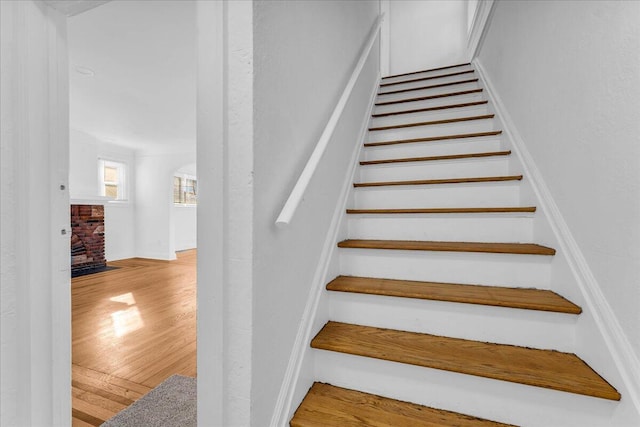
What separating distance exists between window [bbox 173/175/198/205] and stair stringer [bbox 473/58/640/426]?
7.14 meters

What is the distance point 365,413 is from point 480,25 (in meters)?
3.55

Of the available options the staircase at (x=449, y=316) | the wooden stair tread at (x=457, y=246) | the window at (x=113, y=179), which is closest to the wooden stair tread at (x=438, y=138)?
the staircase at (x=449, y=316)

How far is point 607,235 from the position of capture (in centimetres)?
99

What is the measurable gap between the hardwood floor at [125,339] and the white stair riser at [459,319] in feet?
4.53

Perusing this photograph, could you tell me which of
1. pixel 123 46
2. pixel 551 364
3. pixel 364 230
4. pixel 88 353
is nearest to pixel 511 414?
pixel 551 364

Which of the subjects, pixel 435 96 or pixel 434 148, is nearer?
pixel 434 148

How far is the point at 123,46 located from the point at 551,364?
11.8ft

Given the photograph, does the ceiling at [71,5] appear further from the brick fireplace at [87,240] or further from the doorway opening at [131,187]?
the brick fireplace at [87,240]

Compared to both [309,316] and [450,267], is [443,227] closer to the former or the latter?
[450,267]

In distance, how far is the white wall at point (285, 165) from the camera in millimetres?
889

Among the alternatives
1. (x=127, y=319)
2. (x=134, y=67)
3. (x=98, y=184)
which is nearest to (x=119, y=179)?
(x=98, y=184)

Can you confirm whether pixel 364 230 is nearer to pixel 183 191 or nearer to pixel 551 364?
pixel 551 364

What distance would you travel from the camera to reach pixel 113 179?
6.09m

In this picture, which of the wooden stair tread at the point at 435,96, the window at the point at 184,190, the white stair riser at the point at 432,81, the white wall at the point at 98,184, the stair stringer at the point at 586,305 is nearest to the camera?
the stair stringer at the point at 586,305
